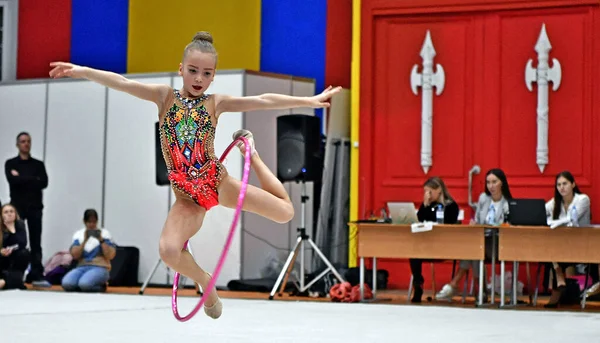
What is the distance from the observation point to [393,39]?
1120 cm

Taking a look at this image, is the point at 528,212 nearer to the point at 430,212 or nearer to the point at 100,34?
the point at 430,212

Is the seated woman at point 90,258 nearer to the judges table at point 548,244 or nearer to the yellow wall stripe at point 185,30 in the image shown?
the yellow wall stripe at point 185,30

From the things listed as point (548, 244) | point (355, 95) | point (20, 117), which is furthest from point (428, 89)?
point (20, 117)

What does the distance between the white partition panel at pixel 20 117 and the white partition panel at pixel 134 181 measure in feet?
3.23

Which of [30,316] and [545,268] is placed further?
[545,268]

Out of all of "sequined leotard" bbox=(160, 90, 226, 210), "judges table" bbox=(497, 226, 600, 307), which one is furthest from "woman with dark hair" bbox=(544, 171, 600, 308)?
"sequined leotard" bbox=(160, 90, 226, 210)

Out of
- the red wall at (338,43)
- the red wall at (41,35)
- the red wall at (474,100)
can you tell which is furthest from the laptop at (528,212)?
the red wall at (41,35)

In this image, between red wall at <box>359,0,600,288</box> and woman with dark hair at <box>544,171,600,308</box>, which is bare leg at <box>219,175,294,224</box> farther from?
red wall at <box>359,0,600,288</box>

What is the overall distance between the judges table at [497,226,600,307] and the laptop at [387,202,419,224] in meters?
0.79

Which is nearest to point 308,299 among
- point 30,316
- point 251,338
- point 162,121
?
point 30,316

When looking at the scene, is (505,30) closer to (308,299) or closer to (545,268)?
(545,268)

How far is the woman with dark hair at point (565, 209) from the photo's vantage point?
8750 mm

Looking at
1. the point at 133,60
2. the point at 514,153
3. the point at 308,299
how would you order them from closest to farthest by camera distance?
1. the point at 308,299
2. the point at 514,153
3. the point at 133,60

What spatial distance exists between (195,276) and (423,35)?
654 cm
